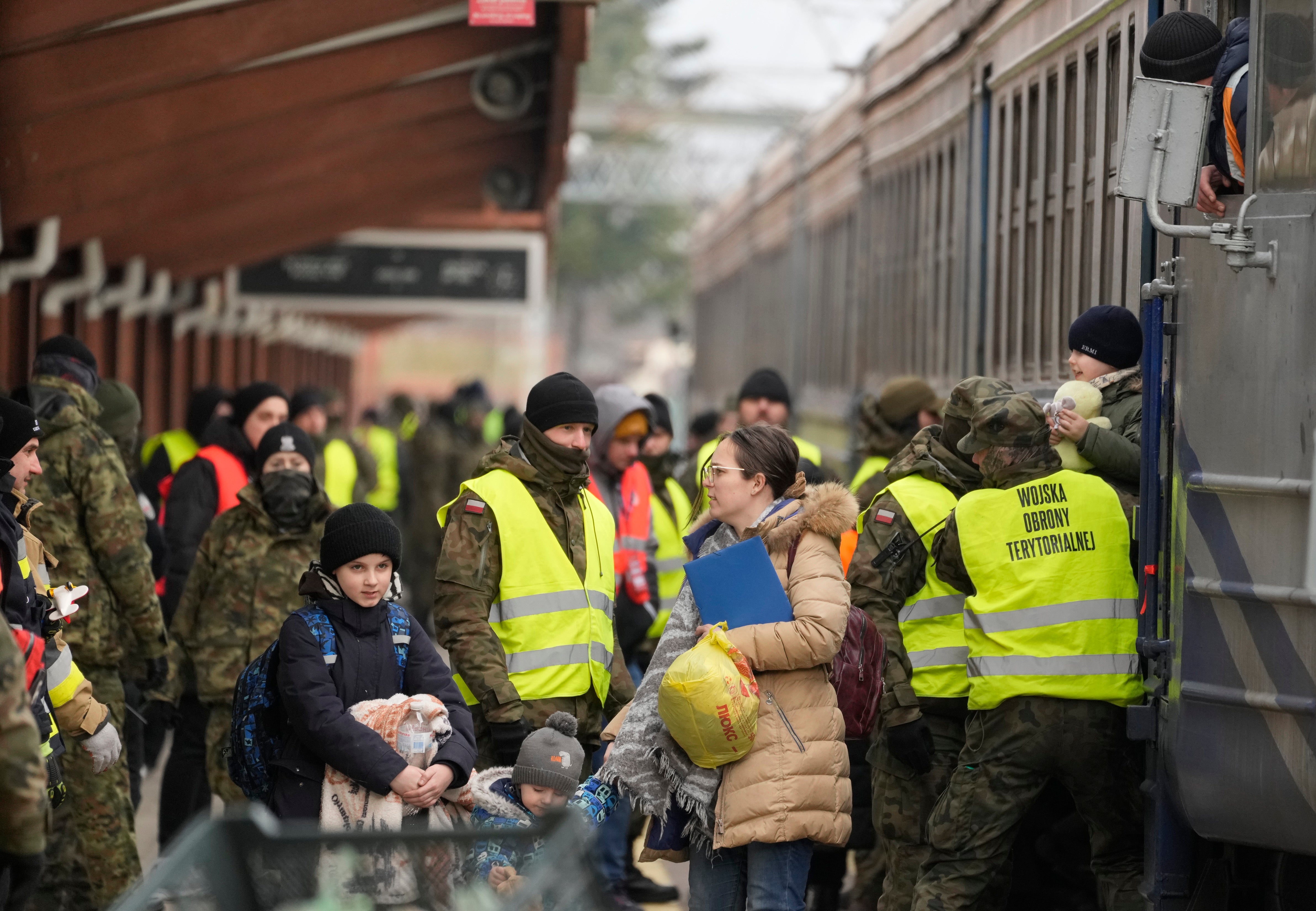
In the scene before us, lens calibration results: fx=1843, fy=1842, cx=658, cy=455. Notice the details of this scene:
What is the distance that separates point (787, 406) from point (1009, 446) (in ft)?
11.2

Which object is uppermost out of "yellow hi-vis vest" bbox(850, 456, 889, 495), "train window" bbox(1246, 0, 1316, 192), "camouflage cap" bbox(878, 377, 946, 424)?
"train window" bbox(1246, 0, 1316, 192)

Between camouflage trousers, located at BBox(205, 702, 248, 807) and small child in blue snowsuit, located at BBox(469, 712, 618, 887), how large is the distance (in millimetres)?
2087

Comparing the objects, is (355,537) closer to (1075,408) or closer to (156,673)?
(156,673)

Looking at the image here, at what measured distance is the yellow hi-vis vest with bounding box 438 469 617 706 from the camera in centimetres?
516

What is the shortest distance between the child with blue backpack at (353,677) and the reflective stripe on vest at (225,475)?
2.54 m

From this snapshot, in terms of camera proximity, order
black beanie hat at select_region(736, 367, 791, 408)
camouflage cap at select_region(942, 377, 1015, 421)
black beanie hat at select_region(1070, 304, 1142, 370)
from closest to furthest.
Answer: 1. camouflage cap at select_region(942, 377, 1015, 421)
2. black beanie hat at select_region(1070, 304, 1142, 370)
3. black beanie hat at select_region(736, 367, 791, 408)

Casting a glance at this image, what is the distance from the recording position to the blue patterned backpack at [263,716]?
4.65 metres

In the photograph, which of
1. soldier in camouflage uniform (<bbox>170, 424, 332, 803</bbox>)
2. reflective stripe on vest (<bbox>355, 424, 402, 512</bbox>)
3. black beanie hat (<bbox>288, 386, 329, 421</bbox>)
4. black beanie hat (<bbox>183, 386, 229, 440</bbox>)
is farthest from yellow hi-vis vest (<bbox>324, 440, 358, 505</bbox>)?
soldier in camouflage uniform (<bbox>170, 424, 332, 803</bbox>)

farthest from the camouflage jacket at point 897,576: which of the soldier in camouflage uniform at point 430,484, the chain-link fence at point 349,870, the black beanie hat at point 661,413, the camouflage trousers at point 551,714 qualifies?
the soldier in camouflage uniform at point 430,484

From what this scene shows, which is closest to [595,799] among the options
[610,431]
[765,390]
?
[610,431]

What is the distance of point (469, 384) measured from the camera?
722 inches

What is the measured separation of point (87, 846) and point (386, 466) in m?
8.54

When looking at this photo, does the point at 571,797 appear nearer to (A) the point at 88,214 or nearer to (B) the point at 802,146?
(A) the point at 88,214

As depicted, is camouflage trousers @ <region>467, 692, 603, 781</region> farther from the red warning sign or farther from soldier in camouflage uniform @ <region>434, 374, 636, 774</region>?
the red warning sign
